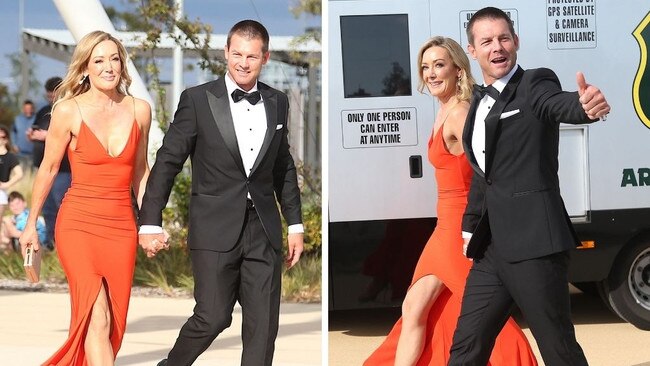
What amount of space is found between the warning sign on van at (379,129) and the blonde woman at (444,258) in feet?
6.83

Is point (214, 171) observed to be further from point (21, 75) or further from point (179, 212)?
point (21, 75)

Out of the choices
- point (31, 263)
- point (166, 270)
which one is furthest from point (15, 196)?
point (31, 263)

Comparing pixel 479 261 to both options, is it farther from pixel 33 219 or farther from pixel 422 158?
pixel 422 158

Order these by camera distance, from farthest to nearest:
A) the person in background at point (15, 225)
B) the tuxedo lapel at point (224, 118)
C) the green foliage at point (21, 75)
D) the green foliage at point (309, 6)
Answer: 1. the green foliage at point (21, 75)
2. the person in background at point (15, 225)
3. the green foliage at point (309, 6)
4. the tuxedo lapel at point (224, 118)

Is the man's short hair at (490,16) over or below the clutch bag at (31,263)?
over

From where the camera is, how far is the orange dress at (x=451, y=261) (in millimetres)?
6621

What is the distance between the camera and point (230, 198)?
6066mm

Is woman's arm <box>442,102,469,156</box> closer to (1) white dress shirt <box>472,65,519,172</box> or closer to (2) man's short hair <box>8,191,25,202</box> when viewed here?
(1) white dress shirt <box>472,65,519,172</box>

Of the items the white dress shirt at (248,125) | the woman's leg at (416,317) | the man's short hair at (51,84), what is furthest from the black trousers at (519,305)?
the man's short hair at (51,84)

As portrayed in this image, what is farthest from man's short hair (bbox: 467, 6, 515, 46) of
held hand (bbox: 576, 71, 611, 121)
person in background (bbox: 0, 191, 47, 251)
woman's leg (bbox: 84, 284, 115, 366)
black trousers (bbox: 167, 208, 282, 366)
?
person in background (bbox: 0, 191, 47, 251)

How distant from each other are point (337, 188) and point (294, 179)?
8.88ft

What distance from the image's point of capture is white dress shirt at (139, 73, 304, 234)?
20.0ft

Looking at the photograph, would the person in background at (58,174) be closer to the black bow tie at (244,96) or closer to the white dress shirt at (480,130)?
the black bow tie at (244,96)

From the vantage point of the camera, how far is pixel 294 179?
6.38 metres
